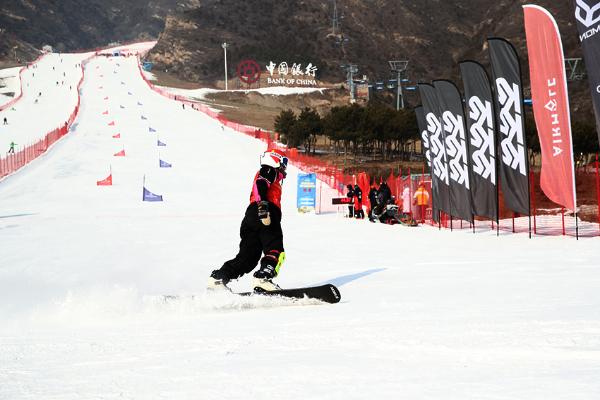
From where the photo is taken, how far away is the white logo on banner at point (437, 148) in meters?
20.7

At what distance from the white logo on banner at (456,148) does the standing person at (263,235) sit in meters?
11.1

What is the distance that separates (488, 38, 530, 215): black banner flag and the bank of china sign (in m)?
130

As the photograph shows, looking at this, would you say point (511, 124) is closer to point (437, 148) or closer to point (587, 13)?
point (587, 13)

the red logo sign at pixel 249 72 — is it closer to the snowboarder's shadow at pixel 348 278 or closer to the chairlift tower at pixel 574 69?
the chairlift tower at pixel 574 69

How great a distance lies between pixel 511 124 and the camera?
15.7m

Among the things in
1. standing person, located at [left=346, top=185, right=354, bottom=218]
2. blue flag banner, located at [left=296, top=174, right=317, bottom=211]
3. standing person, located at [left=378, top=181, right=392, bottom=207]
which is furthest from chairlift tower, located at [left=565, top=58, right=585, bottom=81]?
standing person, located at [left=378, top=181, right=392, bottom=207]

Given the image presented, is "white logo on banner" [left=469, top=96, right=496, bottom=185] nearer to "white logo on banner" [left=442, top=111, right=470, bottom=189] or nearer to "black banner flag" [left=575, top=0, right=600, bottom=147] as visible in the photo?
"white logo on banner" [left=442, top=111, right=470, bottom=189]

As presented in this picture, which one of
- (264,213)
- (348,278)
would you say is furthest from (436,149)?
(264,213)

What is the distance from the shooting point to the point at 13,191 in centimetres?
3403

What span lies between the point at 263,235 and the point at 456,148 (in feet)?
38.4

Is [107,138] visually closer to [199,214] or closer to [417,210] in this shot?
[199,214]

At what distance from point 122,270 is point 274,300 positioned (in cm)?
551

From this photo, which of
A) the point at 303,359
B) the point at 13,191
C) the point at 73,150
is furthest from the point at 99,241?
the point at 73,150

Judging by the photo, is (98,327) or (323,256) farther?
(323,256)
